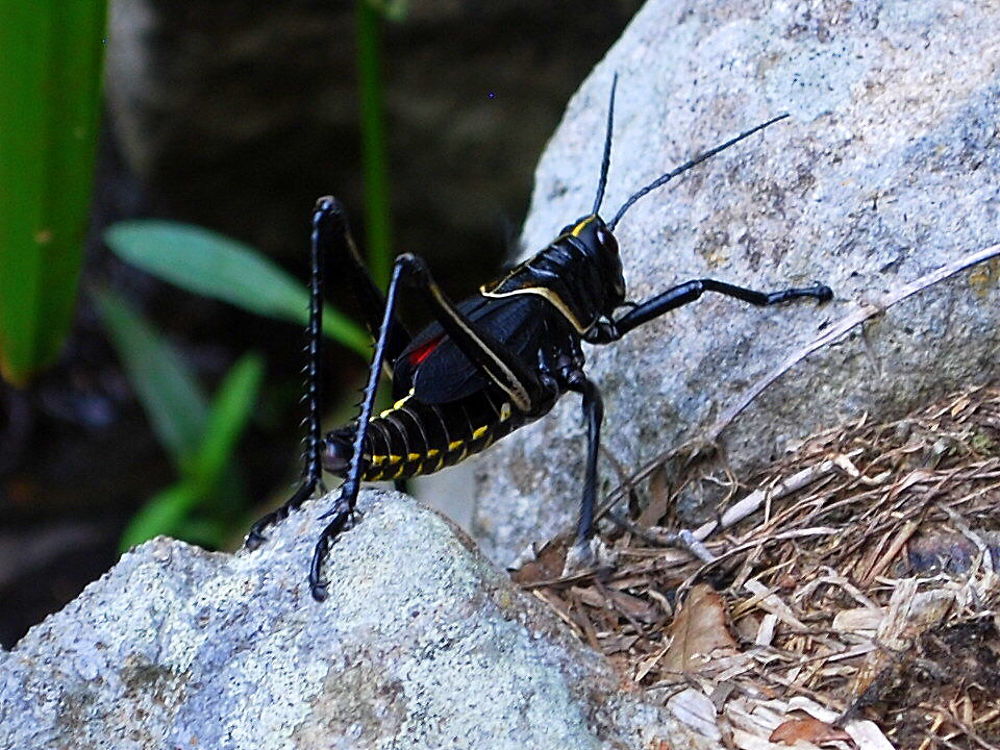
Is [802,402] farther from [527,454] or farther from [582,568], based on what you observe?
[527,454]

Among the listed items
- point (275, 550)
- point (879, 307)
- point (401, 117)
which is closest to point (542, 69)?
point (401, 117)

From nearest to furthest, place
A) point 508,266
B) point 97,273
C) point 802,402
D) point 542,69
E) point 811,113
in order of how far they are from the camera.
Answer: point 802,402
point 811,113
point 508,266
point 542,69
point 97,273

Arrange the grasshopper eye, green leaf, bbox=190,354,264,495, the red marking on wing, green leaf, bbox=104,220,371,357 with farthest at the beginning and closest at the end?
green leaf, bbox=190,354,264,495
green leaf, bbox=104,220,371,357
the grasshopper eye
the red marking on wing

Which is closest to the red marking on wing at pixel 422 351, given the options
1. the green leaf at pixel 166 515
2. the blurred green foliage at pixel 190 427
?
the green leaf at pixel 166 515

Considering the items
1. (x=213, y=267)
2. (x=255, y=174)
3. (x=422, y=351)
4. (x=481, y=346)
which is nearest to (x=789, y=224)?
(x=481, y=346)

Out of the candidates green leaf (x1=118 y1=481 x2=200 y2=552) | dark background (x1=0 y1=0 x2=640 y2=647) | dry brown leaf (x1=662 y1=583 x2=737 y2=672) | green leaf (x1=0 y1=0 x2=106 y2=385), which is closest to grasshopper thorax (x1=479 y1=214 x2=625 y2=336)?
dry brown leaf (x1=662 y1=583 x2=737 y2=672)

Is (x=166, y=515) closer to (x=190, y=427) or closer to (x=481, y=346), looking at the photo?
(x=190, y=427)

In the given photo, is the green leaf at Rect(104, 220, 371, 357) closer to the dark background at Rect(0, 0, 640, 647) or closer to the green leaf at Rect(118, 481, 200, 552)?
the green leaf at Rect(118, 481, 200, 552)
